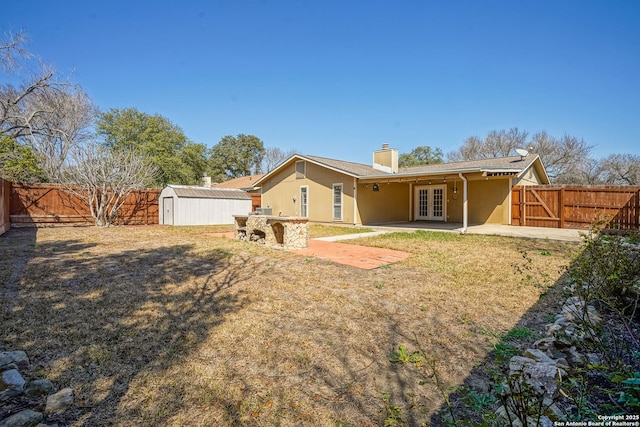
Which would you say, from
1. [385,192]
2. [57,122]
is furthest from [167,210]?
[57,122]

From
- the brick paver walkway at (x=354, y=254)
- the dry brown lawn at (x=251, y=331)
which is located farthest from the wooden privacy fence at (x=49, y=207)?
the brick paver walkway at (x=354, y=254)

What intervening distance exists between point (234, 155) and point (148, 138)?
1033 cm

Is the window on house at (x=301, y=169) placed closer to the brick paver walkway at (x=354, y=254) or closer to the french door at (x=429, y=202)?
the french door at (x=429, y=202)

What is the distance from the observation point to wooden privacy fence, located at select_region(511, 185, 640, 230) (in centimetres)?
1213

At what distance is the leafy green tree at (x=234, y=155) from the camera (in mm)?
35625

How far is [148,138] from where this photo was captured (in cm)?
2711

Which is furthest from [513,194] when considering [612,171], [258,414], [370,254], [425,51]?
[612,171]

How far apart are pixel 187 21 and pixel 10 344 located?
11113mm

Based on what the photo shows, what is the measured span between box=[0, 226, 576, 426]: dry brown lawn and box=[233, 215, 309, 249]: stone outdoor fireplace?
182 cm

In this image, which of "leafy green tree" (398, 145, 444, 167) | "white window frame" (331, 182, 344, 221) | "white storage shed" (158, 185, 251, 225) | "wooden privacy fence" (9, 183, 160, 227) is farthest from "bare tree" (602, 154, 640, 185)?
"wooden privacy fence" (9, 183, 160, 227)

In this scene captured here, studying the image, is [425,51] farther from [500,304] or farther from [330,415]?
[330,415]

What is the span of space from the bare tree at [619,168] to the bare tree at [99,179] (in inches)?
1420

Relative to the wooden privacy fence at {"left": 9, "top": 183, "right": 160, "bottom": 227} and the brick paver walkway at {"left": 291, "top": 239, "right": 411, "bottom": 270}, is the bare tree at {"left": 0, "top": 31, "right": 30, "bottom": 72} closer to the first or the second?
A: the wooden privacy fence at {"left": 9, "top": 183, "right": 160, "bottom": 227}

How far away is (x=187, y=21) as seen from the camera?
10.6 meters
